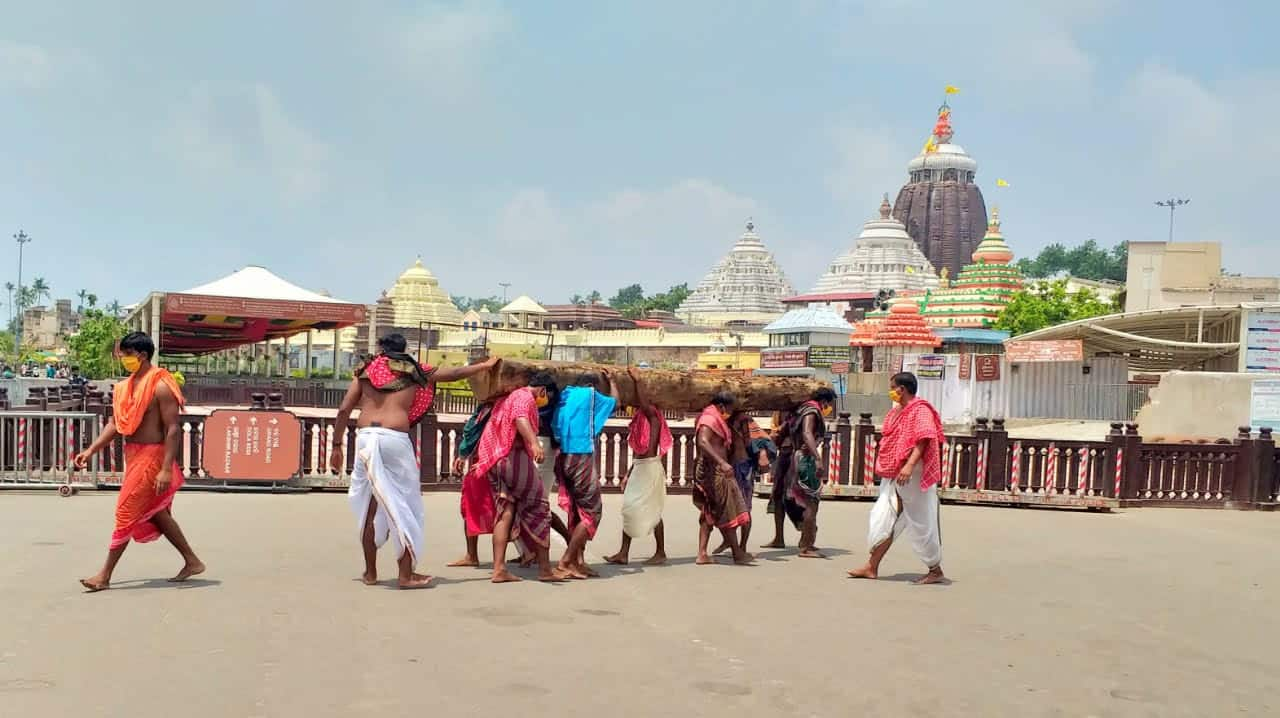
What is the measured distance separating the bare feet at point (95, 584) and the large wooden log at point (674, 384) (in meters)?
2.63

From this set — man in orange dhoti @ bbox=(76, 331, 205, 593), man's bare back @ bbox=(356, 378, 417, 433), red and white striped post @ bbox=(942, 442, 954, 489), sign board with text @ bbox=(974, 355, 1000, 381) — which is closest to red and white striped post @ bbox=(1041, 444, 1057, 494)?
red and white striped post @ bbox=(942, 442, 954, 489)

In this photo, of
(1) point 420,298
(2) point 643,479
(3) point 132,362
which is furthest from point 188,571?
(1) point 420,298

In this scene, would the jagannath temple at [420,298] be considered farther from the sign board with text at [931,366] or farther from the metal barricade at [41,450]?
the metal barricade at [41,450]

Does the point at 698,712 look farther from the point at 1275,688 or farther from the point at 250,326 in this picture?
the point at 250,326

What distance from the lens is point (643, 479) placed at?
29.1 ft

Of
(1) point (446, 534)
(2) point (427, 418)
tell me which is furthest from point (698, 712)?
(2) point (427, 418)

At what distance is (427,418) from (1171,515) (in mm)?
8902

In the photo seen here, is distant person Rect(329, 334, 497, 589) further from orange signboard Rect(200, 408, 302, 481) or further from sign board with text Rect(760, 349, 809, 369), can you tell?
sign board with text Rect(760, 349, 809, 369)

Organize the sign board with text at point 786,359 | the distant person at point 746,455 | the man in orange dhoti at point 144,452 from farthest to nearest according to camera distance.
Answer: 1. the sign board with text at point 786,359
2. the distant person at point 746,455
3. the man in orange dhoti at point 144,452

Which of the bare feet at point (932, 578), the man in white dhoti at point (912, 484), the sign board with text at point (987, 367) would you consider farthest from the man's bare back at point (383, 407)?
the sign board with text at point (987, 367)

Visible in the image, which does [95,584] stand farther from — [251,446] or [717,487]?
[251,446]

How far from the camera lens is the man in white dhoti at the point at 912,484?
8.40 metres

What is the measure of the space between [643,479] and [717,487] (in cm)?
63

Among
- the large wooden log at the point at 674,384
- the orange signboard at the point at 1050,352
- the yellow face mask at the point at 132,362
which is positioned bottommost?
the large wooden log at the point at 674,384
